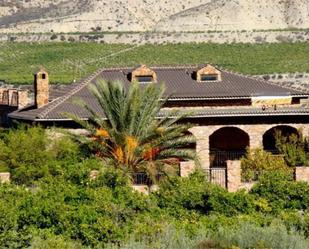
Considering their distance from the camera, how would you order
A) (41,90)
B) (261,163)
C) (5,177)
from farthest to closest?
1. (41,90)
2. (261,163)
3. (5,177)

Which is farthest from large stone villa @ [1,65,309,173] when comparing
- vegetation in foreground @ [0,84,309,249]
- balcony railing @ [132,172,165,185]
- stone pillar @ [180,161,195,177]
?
stone pillar @ [180,161,195,177]

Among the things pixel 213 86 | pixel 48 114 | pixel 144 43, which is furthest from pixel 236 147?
pixel 144 43

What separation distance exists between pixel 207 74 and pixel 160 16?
86730 millimetres

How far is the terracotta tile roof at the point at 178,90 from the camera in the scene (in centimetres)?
3775

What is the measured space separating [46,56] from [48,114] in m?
53.9

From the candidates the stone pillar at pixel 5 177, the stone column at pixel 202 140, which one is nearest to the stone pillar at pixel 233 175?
the stone pillar at pixel 5 177

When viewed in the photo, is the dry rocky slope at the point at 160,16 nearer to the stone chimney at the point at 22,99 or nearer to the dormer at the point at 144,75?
the stone chimney at the point at 22,99

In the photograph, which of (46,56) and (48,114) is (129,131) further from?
(46,56)

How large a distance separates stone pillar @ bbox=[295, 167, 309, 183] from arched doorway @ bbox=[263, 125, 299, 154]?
784 cm

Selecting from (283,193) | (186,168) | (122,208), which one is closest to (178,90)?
(186,168)

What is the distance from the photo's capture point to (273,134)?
38.7 meters

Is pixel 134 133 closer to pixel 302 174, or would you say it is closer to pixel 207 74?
pixel 302 174

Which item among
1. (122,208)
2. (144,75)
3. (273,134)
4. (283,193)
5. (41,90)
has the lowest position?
(122,208)

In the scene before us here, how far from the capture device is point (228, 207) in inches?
1013
